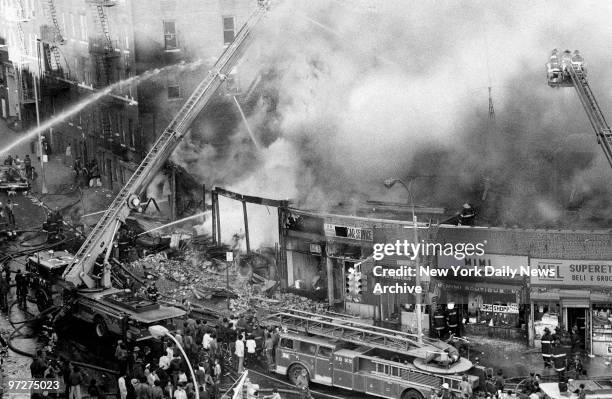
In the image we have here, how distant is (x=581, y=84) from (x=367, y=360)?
9.14 m

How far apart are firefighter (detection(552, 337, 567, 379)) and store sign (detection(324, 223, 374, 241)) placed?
23.1 ft

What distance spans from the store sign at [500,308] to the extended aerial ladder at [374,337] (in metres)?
4.18

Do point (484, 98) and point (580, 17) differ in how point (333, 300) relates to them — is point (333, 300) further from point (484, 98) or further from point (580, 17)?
point (580, 17)

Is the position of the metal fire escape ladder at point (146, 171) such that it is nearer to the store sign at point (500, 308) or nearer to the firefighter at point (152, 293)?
the firefighter at point (152, 293)

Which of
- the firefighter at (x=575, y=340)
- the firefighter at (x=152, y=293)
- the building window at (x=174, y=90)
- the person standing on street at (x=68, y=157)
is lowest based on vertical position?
the firefighter at (x=575, y=340)

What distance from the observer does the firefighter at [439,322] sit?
25062 millimetres

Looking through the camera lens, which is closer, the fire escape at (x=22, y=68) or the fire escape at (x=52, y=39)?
the fire escape at (x=52, y=39)

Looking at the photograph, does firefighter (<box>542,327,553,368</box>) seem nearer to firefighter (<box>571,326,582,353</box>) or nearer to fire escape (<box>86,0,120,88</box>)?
firefighter (<box>571,326,582,353</box>)

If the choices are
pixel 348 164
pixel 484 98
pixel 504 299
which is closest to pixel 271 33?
pixel 348 164

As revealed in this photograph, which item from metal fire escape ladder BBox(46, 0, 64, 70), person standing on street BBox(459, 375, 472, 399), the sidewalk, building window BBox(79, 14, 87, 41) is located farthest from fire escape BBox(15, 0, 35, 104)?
person standing on street BBox(459, 375, 472, 399)

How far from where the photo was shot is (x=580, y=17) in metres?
31.4

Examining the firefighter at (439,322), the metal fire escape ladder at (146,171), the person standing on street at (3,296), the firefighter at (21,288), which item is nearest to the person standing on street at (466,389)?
the firefighter at (439,322)

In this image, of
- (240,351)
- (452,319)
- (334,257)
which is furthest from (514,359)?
(240,351)

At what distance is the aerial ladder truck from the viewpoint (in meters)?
23.0
